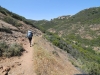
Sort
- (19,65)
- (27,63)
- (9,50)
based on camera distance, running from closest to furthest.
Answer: (19,65), (27,63), (9,50)

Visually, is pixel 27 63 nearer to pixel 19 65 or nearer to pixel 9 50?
pixel 19 65

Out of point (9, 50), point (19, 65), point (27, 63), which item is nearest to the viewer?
point (19, 65)

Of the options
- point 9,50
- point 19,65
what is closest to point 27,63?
point 19,65

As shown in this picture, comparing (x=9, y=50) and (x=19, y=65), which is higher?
(x=9, y=50)

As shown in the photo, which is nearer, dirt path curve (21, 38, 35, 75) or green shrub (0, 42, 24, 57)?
dirt path curve (21, 38, 35, 75)

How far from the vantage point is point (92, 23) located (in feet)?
253

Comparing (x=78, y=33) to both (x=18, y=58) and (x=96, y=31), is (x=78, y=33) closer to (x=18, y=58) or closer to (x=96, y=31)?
(x=96, y=31)

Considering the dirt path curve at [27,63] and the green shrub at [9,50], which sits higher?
the green shrub at [9,50]

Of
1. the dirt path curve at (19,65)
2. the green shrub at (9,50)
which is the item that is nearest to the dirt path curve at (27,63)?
the dirt path curve at (19,65)

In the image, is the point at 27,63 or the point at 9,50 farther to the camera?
the point at 9,50

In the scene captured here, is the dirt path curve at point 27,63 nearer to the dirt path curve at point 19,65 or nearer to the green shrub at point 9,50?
the dirt path curve at point 19,65

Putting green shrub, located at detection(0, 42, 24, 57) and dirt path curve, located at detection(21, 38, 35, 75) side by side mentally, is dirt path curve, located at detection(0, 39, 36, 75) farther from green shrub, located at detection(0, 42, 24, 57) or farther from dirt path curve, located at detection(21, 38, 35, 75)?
green shrub, located at detection(0, 42, 24, 57)

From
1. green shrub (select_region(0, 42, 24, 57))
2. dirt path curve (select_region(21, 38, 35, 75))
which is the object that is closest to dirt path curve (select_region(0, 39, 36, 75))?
dirt path curve (select_region(21, 38, 35, 75))

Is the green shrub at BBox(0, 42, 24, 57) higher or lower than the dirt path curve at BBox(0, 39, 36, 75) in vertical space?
higher
